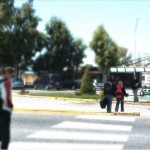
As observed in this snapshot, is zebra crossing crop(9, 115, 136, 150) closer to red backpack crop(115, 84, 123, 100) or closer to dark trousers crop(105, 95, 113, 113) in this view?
dark trousers crop(105, 95, 113, 113)

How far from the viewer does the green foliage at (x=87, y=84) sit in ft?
97.1

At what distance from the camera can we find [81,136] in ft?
35.7

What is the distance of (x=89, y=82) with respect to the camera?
1177 inches

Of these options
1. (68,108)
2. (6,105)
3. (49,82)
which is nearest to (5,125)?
(6,105)

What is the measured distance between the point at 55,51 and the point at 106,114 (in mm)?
45753

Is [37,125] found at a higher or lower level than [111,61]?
lower

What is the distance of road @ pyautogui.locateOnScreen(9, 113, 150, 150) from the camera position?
9.71 meters

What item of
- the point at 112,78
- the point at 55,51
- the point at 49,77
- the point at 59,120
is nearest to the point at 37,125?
the point at 59,120

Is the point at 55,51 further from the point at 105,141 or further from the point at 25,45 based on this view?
the point at 105,141

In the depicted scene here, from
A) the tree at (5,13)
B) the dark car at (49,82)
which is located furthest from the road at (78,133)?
the tree at (5,13)

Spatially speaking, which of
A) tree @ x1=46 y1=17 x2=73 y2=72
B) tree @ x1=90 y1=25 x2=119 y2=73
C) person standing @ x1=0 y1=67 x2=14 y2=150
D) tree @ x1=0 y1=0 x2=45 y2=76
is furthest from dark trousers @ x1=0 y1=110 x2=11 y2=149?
tree @ x1=90 y1=25 x2=119 y2=73

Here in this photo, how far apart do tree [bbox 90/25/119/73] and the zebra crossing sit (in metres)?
53.9

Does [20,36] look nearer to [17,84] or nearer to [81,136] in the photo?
[17,84]

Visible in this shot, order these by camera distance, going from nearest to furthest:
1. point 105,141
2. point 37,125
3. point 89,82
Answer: point 105,141 → point 37,125 → point 89,82
